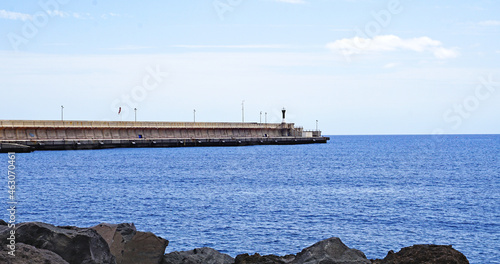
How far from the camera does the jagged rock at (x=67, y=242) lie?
955 centimetres

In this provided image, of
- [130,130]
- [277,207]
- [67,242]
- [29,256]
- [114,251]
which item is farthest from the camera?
[130,130]

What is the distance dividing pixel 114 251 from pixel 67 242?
5.65 feet

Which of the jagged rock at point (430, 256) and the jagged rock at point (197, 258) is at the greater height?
the jagged rock at point (430, 256)

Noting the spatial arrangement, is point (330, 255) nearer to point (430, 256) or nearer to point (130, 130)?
point (430, 256)

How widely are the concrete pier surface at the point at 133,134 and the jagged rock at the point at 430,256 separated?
8276 centimetres

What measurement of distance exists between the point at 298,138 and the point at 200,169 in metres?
79.7

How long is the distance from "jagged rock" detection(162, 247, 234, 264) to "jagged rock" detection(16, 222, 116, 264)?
6.86 ft

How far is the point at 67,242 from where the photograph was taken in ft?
31.6

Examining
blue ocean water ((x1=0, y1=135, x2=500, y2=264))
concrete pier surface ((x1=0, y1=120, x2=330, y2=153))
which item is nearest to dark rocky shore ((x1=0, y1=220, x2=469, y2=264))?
blue ocean water ((x1=0, y1=135, x2=500, y2=264))

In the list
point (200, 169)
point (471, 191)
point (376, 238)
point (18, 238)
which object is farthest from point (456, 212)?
point (200, 169)

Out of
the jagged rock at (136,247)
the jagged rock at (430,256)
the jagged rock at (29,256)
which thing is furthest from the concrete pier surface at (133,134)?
the jagged rock at (430,256)

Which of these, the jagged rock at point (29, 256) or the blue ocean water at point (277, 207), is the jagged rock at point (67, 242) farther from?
the blue ocean water at point (277, 207)

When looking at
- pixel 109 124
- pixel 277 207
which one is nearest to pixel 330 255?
pixel 277 207

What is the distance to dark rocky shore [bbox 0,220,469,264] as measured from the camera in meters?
8.75
